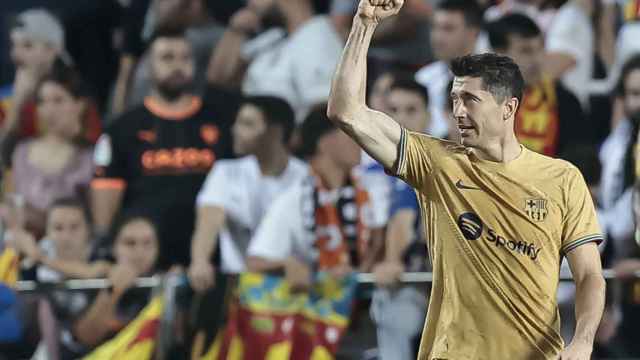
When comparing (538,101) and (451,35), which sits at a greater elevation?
(451,35)

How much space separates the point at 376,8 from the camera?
16.0ft

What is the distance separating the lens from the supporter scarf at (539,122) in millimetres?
9727

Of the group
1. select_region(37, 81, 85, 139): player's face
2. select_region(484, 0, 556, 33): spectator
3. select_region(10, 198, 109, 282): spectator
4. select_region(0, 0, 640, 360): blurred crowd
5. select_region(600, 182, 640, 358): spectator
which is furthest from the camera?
select_region(37, 81, 85, 139): player's face

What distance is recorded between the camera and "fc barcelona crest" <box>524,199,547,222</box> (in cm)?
515

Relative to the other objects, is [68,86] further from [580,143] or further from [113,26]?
[580,143]

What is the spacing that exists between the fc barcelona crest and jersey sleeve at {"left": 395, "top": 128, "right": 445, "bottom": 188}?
371mm

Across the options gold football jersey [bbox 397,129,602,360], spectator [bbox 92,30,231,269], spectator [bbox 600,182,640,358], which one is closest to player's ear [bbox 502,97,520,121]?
gold football jersey [bbox 397,129,602,360]

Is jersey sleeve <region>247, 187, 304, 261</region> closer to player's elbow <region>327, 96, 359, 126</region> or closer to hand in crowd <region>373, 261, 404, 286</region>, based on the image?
hand in crowd <region>373, 261, 404, 286</region>

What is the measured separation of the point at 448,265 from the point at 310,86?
505 cm

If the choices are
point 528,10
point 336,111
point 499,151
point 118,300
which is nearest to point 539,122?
point 528,10

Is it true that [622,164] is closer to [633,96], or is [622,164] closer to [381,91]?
[633,96]

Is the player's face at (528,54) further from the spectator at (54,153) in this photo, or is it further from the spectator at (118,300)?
the spectator at (54,153)

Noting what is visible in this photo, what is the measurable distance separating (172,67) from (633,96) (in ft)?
10.7

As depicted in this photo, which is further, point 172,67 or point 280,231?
point 172,67
